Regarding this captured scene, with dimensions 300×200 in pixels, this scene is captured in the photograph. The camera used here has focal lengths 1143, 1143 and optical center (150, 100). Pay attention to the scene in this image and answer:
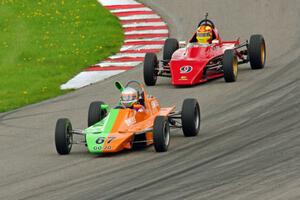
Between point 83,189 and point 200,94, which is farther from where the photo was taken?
point 200,94

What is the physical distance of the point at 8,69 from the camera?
27.3 m

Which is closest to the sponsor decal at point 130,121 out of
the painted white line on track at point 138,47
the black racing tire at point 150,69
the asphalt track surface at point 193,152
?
the asphalt track surface at point 193,152

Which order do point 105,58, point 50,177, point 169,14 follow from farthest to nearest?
point 169,14 < point 105,58 < point 50,177

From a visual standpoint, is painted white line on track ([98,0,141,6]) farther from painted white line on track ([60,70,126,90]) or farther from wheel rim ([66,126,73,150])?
wheel rim ([66,126,73,150])

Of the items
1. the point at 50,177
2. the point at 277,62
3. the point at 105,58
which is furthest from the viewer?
the point at 105,58

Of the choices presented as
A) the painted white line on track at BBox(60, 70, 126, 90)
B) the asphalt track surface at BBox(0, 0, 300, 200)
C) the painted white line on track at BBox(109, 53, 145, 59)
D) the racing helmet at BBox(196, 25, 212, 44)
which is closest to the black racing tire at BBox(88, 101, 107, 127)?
the asphalt track surface at BBox(0, 0, 300, 200)

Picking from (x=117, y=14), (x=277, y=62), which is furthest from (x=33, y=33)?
(x=277, y=62)

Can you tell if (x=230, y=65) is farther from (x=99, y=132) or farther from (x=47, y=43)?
(x=47, y=43)

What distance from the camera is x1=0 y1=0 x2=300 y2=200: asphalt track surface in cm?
1572

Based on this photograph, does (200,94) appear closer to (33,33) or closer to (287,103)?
(287,103)

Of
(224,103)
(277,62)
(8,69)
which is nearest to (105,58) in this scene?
(8,69)

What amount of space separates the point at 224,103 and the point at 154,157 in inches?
182

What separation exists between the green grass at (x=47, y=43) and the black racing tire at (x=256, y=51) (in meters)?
4.24

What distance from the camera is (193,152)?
1809cm
